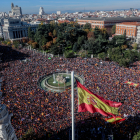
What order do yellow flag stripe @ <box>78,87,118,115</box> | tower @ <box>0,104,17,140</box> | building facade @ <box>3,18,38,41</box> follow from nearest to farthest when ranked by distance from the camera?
tower @ <box>0,104,17,140</box> < yellow flag stripe @ <box>78,87,118,115</box> < building facade @ <box>3,18,38,41</box>

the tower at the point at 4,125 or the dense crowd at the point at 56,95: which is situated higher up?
the tower at the point at 4,125

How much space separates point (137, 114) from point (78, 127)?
6086 millimetres

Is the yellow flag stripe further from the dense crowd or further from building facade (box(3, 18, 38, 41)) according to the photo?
building facade (box(3, 18, 38, 41))

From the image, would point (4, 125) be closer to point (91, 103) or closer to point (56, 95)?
point (91, 103)

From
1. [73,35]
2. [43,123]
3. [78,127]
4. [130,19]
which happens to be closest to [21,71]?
[43,123]

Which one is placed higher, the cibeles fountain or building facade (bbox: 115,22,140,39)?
building facade (bbox: 115,22,140,39)

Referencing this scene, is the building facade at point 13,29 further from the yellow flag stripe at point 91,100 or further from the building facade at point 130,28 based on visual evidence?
the yellow flag stripe at point 91,100

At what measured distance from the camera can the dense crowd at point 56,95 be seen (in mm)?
14430

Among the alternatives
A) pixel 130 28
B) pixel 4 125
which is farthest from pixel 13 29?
pixel 4 125

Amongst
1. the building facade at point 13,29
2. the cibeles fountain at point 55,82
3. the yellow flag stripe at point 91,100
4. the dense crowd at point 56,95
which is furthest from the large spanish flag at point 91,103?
the building facade at point 13,29

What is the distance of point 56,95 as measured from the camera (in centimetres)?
1919

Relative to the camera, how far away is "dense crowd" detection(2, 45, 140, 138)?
14430 mm

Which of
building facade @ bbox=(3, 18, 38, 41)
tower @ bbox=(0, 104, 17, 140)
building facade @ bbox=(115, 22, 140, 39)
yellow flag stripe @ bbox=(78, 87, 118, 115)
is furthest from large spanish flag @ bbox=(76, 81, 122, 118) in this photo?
building facade @ bbox=(3, 18, 38, 41)

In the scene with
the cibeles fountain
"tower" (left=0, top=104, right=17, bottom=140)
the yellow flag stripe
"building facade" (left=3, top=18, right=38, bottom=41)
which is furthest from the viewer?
"building facade" (left=3, top=18, right=38, bottom=41)
